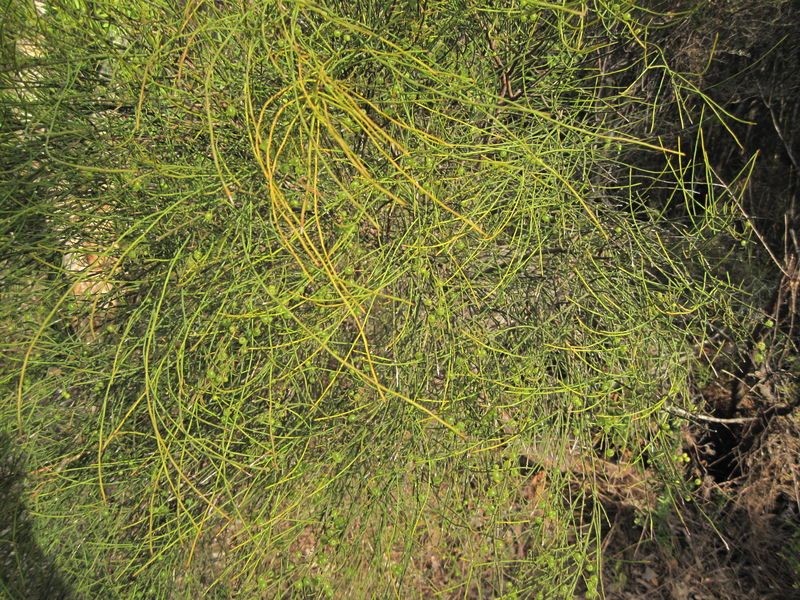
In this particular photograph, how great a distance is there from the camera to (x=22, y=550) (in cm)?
154

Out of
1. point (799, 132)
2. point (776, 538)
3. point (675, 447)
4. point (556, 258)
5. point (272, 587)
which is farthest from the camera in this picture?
point (799, 132)

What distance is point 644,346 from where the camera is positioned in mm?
1522

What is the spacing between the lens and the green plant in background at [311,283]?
3.98 feet

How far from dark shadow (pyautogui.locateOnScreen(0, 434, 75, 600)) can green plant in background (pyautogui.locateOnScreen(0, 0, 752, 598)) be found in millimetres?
48

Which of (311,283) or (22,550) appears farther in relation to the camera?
(22,550)

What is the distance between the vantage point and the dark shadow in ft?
4.94

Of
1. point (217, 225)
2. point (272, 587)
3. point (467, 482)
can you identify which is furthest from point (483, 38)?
point (272, 587)

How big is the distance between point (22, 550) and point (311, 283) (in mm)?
1163

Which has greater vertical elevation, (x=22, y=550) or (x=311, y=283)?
(x=311, y=283)

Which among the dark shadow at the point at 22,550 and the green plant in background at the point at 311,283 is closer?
the green plant in background at the point at 311,283

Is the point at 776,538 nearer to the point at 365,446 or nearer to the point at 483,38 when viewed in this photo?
the point at 365,446

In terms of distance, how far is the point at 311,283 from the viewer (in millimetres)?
1308

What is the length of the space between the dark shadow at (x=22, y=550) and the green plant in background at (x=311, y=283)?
0.16 ft

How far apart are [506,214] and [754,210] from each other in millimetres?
1730
